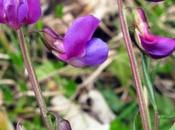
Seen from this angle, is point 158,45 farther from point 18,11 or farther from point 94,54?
point 18,11

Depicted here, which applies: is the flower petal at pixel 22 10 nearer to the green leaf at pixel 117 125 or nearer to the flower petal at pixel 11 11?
the flower petal at pixel 11 11

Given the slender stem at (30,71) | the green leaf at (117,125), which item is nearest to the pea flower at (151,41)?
the slender stem at (30,71)

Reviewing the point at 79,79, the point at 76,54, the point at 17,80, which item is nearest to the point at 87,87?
the point at 79,79

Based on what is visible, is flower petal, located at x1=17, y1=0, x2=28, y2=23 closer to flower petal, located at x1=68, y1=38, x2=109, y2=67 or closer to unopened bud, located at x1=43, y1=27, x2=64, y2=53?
unopened bud, located at x1=43, y1=27, x2=64, y2=53

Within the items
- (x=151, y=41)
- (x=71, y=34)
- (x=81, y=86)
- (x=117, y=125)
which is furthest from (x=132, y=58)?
(x=81, y=86)

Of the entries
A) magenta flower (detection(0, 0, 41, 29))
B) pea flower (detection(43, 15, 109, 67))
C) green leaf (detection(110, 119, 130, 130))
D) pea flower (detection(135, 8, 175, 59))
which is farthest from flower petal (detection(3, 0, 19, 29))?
green leaf (detection(110, 119, 130, 130))

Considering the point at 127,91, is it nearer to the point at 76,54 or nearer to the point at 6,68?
the point at 6,68

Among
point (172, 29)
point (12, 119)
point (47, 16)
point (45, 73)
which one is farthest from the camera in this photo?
point (47, 16)
